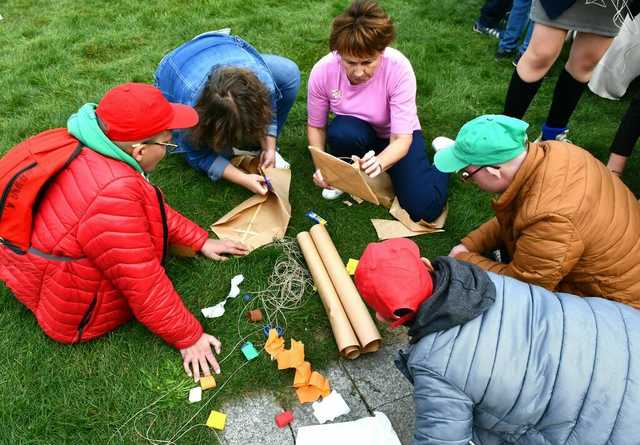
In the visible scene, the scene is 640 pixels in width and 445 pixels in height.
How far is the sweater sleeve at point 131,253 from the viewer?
1.99 metres

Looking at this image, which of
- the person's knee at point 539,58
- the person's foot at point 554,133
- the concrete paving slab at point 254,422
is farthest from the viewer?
the person's foot at point 554,133

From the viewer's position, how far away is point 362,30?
262 cm

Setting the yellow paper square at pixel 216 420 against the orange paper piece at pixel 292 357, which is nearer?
the yellow paper square at pixel 216 420

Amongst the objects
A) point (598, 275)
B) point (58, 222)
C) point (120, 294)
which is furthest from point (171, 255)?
point (598, 275)

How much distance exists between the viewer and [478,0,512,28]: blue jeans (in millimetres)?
5141

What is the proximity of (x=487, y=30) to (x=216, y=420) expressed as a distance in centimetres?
485

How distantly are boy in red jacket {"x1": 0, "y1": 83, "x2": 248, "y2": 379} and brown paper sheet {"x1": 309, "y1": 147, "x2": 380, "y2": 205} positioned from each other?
35.8 inches

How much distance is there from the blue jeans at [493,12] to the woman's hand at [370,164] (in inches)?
129

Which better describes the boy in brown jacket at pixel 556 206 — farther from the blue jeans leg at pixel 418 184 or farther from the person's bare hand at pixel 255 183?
the person's bare hand at pixel 255 183

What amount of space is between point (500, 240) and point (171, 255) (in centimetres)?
191

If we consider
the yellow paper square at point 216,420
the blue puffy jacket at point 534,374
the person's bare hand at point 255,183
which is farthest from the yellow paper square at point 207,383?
the person's bare hand at point 255,183

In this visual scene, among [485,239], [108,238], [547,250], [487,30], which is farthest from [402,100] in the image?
[487,30]

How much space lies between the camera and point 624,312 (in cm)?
174

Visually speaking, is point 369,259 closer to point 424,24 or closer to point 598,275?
point 598,275
